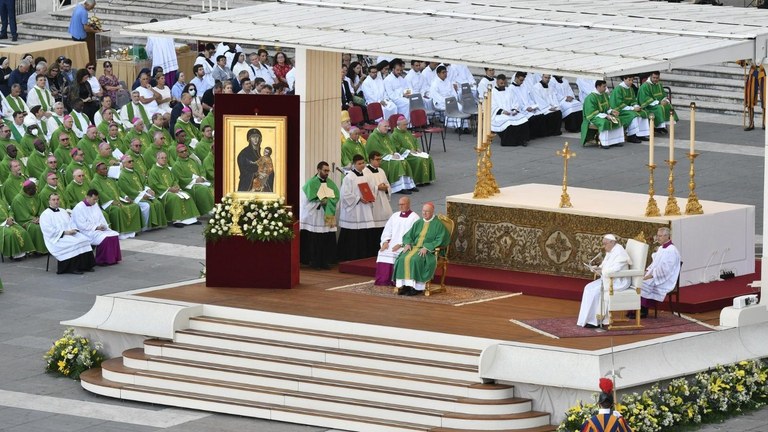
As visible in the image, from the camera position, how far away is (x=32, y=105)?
31469mm

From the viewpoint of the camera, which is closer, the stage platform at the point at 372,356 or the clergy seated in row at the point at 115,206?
the stage platform at the point at 372,356

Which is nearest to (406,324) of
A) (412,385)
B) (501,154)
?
(412,385)

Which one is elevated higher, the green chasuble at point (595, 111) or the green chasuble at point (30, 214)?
the green chasuble at point (595, 111)

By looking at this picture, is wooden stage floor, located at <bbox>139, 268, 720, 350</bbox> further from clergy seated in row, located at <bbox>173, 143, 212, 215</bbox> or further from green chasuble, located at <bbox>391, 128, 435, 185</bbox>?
green chasuble, located at <bbox>391, 128, 435, 185</bbox>

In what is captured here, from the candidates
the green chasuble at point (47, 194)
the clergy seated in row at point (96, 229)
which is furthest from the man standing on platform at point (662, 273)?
the green chasuble at point (47, 194)

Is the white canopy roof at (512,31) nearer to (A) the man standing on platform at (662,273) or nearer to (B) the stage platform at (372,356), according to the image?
(A) the man standing on platform at (662,273)

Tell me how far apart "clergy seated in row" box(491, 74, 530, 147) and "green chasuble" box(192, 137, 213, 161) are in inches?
209

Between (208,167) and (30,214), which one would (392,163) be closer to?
(208,167)

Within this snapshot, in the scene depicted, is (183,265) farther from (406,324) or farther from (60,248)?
(406,324)

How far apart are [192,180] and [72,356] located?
23.9 feet

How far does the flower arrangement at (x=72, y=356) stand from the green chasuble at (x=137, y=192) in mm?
5966

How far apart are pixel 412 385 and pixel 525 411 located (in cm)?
116

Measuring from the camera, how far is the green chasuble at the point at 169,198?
27.5 meters

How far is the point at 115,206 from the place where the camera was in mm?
26719
